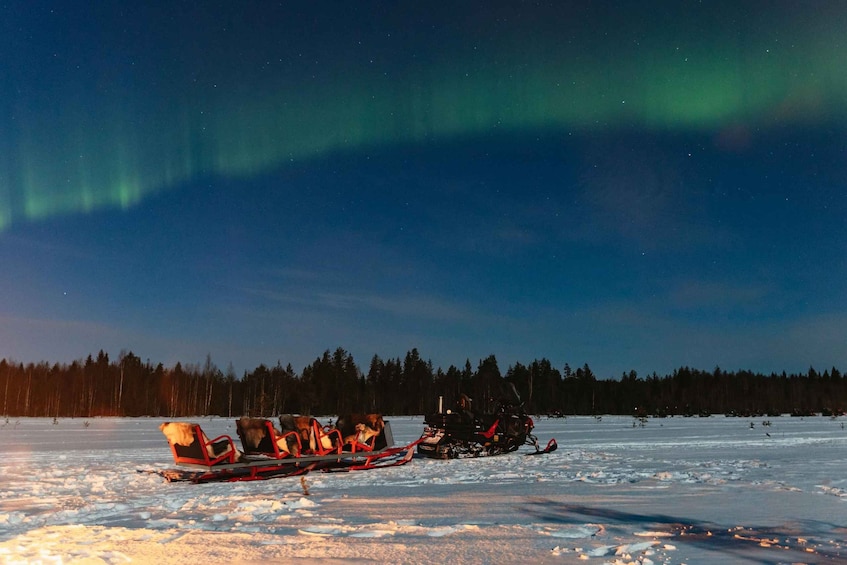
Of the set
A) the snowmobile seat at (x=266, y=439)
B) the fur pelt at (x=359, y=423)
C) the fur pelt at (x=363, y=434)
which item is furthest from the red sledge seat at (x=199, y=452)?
the fur pelt at (x=359, y=423)

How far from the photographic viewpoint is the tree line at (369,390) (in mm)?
96938

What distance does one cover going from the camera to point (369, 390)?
112m

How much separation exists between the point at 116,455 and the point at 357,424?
6.68 metres

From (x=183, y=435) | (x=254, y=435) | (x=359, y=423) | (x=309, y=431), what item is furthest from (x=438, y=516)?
(x=359, y=423)

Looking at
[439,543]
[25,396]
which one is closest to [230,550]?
[439,543]

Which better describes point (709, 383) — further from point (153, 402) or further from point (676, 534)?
point (676, 534)

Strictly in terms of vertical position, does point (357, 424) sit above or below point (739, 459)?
above

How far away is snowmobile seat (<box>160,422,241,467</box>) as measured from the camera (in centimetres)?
1223

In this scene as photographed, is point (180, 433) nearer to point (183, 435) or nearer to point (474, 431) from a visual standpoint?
point (183, 435)

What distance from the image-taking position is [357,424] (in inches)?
637

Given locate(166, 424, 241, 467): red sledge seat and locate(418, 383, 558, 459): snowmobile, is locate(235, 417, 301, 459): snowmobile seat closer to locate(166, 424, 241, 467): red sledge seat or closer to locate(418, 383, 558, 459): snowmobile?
locate(166, 424, 241, 467): red sledge seat

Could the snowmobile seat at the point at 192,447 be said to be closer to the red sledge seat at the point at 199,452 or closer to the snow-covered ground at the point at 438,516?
the red sledge seat at the point at 199,452

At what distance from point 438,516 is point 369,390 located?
10503 cm

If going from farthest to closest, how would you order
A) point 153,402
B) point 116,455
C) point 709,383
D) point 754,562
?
point 709,383 → point 153,402 → point 116,455 → point 754,562
